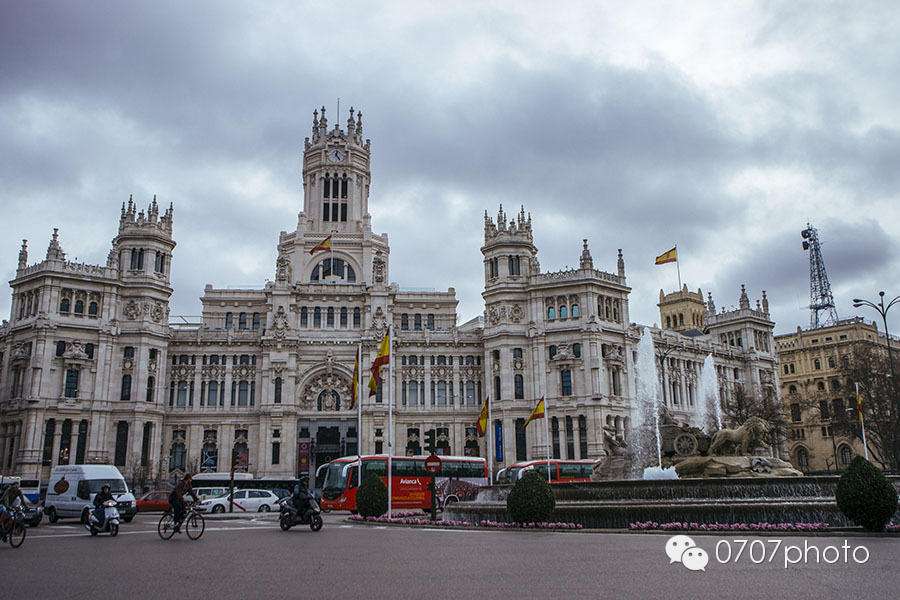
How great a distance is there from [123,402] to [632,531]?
199ft

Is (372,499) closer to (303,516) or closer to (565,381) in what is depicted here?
(303,516)

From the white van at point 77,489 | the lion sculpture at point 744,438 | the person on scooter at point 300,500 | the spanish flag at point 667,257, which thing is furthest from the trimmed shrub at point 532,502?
the spanish flag at point 667,257

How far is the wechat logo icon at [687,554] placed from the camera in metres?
17.1

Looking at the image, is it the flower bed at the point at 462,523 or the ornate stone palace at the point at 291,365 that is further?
the ornate stone palace at the point at 291,365

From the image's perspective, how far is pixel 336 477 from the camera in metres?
51.3

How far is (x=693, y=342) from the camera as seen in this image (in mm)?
93000

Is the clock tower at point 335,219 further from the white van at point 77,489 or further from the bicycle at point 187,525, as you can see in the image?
the bicycle at point 187,525

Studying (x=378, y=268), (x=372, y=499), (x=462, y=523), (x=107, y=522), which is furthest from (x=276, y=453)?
(x=107, y=522)

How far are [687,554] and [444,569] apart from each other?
5993 mm

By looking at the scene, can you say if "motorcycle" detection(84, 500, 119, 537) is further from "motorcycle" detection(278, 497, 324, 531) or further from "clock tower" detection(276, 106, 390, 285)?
"clock tower" detection(276, 106, 390, 285)

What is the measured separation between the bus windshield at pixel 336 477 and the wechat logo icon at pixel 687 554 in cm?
3262

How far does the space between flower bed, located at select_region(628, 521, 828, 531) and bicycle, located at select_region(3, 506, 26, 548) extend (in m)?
19.8

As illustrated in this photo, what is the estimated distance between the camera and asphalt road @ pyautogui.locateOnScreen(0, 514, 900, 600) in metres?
13.9

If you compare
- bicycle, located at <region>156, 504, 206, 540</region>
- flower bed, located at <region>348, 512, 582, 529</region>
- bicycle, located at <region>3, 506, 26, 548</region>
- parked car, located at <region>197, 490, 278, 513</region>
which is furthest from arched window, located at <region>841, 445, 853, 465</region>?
bicycle, located at <region>3, 506, 26, 548</region>
